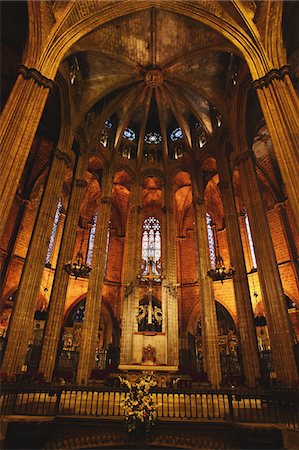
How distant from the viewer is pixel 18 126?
927 cm

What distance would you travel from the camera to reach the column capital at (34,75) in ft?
33.8

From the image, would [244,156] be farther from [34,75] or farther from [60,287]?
[60,287]

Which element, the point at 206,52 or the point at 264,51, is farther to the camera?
the point at 206,52

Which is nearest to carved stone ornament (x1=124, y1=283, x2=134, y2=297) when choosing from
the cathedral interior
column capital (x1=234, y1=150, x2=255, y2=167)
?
the cathedral interior

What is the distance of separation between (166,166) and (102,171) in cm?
459

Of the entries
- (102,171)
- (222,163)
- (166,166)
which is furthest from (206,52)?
(102,171)

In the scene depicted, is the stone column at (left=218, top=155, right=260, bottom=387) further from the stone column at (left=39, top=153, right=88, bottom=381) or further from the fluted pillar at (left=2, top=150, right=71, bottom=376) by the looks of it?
the fluted pillar at (left=2, top=150, right=71, bottom=376)

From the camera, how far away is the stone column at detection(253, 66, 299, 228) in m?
8.71

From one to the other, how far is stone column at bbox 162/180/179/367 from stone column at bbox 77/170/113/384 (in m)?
3.56

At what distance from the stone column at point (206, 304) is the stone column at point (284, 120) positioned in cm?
749

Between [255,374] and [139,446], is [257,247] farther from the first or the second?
[139,446]

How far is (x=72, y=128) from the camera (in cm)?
1503

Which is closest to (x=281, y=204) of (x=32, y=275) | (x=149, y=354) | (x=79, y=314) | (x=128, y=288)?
(x=128, y=288)

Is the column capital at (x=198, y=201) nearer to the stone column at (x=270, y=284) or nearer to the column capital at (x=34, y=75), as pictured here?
the stone column at (x=270, y=284)
